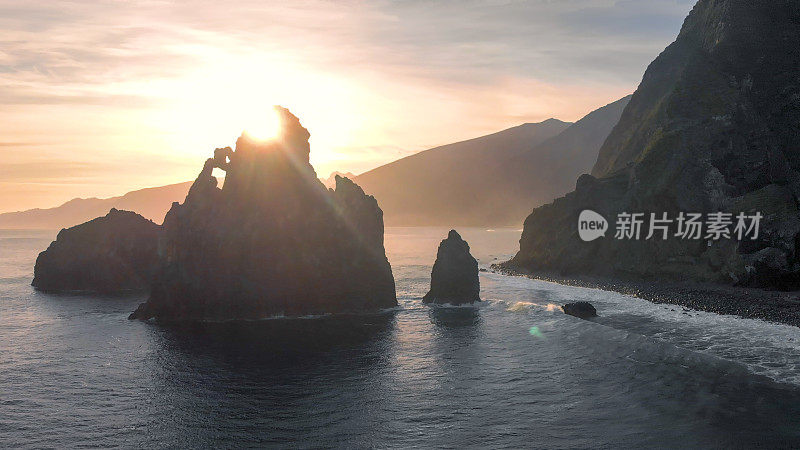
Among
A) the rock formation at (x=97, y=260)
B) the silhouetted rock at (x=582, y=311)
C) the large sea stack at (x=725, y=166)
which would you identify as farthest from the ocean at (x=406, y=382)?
the rock formation at (x=97, y=260)

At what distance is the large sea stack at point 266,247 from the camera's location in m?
68.1

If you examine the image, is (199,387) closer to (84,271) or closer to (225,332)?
(225,332)

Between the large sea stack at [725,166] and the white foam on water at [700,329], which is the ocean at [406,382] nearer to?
the white foam on water at [700,329]

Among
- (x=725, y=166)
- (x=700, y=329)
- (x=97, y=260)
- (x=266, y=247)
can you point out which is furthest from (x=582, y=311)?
(x=97, y=260)

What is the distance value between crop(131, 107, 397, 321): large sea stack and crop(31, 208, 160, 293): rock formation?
112 ft

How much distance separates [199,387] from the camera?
1604 inches

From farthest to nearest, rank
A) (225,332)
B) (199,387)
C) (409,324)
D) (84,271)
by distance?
(84,271), (409,324), (225,332), (199,387)

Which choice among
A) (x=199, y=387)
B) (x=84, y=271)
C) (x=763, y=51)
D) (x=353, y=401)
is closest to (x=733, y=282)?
(x=763, y=51)

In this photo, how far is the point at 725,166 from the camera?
8938cm

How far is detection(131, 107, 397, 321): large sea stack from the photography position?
6806 cm

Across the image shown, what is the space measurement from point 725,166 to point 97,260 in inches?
4318

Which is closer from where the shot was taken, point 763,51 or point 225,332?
point 225,332

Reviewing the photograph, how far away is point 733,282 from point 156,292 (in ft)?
256

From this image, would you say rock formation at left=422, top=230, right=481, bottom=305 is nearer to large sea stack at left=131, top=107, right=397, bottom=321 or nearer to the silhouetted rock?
large sea stack at left=131, top=107, right=397, bottom=321
